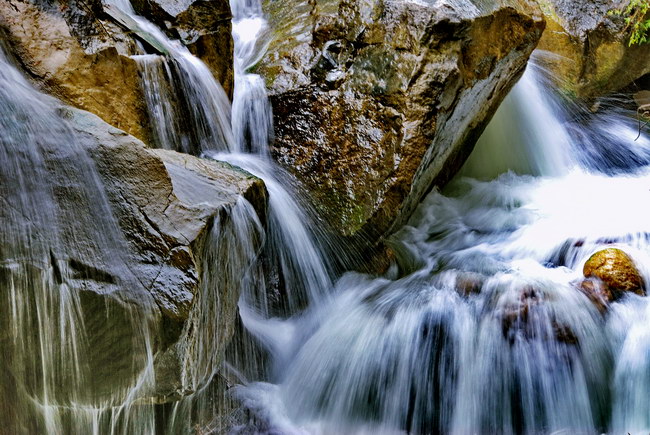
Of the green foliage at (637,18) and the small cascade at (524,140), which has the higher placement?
the green foliage at (637,18)

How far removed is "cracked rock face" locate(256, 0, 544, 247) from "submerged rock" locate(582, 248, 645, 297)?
1.57 meters

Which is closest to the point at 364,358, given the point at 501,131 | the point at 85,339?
the point at 85,339

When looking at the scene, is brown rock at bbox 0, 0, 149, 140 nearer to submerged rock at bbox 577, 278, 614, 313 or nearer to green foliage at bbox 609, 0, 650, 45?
submerged rock at bbox 577, 278, 614, 313

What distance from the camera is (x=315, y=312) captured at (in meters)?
4.64

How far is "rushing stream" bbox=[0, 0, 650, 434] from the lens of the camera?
2664 millimetres

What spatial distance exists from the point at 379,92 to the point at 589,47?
15.2 ft

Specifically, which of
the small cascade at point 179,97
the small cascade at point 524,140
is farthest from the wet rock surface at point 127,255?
the small cascade at point 524,140

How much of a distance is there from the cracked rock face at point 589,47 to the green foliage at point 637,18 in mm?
80

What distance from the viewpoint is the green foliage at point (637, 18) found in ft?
25.8

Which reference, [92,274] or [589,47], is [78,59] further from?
[589,47]

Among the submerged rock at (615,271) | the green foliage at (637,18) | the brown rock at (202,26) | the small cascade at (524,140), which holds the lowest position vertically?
the submerged rock at (615,271)

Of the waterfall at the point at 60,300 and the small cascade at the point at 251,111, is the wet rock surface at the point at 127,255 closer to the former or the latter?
the waterfall at the point at 60,300

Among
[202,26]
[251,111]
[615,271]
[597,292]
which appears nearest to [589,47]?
[615,271]

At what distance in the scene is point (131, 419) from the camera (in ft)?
9.93
